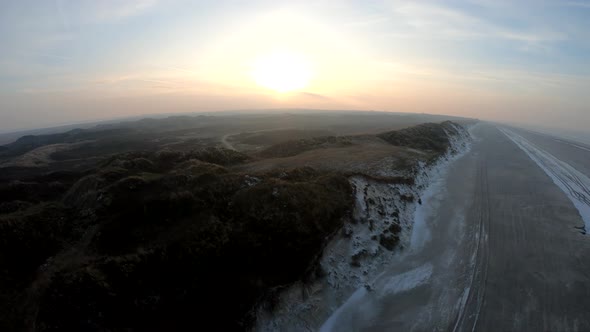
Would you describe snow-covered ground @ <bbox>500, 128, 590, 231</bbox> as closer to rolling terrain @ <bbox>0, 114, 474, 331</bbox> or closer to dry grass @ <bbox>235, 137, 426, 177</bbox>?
dry grass @ <bbox>235, 137, 426, 177</bbox>

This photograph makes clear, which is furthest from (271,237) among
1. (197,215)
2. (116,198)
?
(116,198)

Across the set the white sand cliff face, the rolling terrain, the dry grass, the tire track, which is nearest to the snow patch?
the white sand cliff face

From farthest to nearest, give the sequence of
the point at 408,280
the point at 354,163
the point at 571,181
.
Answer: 1. the point at 571,181
2. the point at 354,163
3. the point at 408,280

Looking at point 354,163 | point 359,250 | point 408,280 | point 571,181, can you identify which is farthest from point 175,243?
point 571,181

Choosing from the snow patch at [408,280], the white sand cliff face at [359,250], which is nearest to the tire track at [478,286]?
the snow patch at [408,280]

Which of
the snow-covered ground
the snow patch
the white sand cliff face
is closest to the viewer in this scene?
the white sand cliff face

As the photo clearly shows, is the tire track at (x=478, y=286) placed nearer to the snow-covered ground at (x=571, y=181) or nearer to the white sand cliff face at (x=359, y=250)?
the white sand cliff face at (x=359, y=250)

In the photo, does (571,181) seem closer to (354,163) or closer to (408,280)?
(354,163)

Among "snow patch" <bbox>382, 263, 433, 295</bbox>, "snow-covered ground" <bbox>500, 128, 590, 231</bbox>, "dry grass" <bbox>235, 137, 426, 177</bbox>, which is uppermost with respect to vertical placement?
"dry grass" <bbox>235, 137, 426, 177</bbox>

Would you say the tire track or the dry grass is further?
the dry grass
